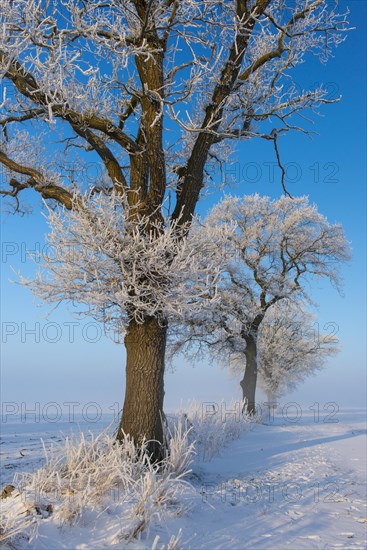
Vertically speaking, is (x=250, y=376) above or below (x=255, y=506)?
above

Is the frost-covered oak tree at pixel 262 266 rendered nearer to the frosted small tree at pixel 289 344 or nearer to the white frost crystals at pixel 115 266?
the frosted small tree at pixel 289 344


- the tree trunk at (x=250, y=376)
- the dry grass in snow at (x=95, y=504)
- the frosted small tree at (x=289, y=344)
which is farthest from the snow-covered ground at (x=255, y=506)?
the frosted small tree at (x=289, y=344)

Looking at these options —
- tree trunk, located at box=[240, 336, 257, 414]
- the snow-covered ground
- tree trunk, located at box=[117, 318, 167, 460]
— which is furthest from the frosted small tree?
tree trunk, located at box=[117, 318, 167, 460]

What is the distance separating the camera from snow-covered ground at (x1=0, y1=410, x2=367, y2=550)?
12.9ft

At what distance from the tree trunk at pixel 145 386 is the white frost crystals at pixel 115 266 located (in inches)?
16.4

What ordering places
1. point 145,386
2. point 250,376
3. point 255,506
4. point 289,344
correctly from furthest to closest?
1. point 289,344
2. point 250,376
3. point 145,386
4. point 255,506

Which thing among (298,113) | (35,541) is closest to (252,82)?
(298,113)

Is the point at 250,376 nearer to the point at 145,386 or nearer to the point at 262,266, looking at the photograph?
the point at 262,266

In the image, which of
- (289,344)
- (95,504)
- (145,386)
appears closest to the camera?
(95,504)

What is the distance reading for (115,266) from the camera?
645 centimetres

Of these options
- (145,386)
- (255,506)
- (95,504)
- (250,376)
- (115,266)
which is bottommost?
(255,506)

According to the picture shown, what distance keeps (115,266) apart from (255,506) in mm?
3484

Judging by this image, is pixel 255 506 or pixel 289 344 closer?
pixel 255 506

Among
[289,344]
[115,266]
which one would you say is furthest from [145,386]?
[289,344]
